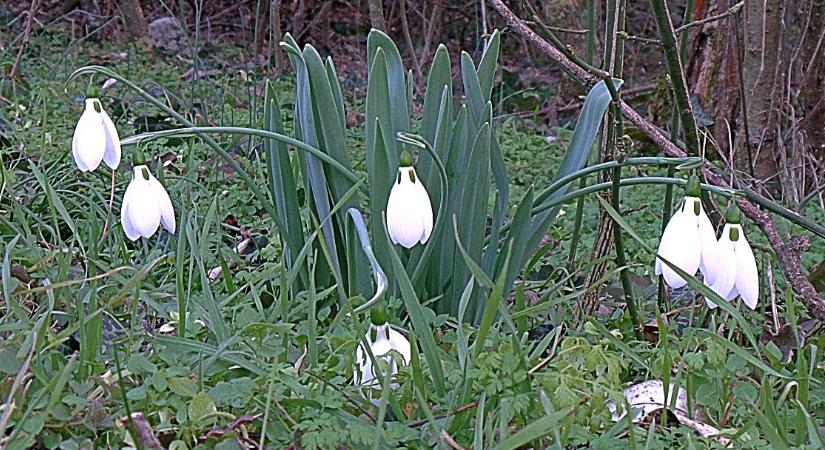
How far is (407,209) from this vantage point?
5.30ft

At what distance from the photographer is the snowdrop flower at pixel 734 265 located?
1.53 metres

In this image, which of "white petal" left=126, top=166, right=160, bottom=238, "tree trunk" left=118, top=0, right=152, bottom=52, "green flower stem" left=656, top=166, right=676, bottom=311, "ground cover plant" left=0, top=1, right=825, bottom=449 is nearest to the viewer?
"ground cover plant" left=0, top=1, right=825, bottom=449

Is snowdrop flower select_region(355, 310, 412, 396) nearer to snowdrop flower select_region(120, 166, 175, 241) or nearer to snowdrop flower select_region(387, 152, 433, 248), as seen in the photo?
snowdrop flower select_region(387, 152, 433, 248)

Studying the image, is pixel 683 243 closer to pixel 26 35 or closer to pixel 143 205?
pixel 143 205

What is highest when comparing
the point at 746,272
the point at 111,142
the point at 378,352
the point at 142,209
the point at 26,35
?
the point at 26,35

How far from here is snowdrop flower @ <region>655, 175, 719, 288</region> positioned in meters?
1.54

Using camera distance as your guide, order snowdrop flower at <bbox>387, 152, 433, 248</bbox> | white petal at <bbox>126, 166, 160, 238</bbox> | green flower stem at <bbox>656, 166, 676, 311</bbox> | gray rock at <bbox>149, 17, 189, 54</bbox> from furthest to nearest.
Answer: gray rock at <bbox>149, 17, 189, 54</bbox>, green flower stem at <bbox>656, 166, 676, 311</bbox>, white petal at <bbox>126, 166, 160, 238</bbox>, snowdrop flower at <bbox>387, 152, 433, 248</bbox>

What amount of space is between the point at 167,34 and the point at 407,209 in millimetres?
5809

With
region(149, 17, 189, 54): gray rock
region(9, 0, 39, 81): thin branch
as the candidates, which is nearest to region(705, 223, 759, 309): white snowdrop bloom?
region(9, 0, 39, 81): thin branch

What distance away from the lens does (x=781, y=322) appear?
7.43 feet

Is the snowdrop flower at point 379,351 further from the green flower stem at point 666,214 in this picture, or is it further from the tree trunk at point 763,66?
the tree trunk at point 763,66

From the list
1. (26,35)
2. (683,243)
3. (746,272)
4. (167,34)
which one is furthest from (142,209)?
(167,34)

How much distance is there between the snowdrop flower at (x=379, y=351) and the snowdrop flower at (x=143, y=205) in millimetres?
482

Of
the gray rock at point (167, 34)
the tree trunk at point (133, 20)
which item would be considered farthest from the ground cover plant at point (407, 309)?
the gray rock at point (167, 34)
